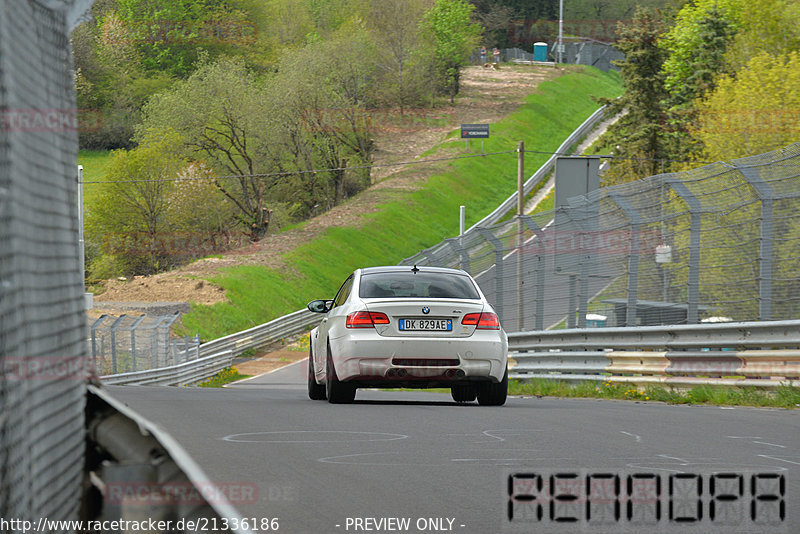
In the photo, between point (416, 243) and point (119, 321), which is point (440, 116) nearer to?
point (416, 243)

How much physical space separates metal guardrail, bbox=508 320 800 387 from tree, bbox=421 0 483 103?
3145 inches

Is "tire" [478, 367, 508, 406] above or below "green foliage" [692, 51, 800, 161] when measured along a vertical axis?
below

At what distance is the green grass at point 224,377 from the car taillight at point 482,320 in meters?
26.6

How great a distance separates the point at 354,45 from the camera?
75.9 metres

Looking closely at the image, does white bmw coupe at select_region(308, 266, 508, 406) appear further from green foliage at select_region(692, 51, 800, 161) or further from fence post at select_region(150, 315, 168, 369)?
green foliage at select_region(692, 51, 800, 161)

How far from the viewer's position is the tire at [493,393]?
38.9 feet

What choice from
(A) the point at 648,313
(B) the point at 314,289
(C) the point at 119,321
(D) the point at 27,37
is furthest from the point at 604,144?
(D) the point at 27,37

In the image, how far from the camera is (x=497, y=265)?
2167cm

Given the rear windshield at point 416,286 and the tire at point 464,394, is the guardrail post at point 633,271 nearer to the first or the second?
the tire at point 464,394

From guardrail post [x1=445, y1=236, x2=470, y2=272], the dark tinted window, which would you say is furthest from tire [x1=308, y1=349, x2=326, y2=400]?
guardrail post [x1=445, y1=236, x2=470, y2=272]

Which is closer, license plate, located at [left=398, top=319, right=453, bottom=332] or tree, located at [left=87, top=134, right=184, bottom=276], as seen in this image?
license plate, located at [left=398, top=319, right=453, bottom=332]

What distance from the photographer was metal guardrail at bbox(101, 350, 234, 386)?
2905 cm

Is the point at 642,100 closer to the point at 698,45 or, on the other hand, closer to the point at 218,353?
the point at 698,45

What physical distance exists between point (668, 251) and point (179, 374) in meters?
22.0
